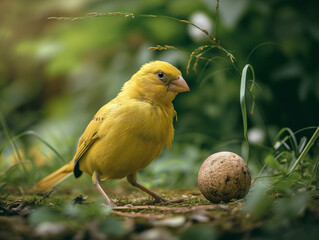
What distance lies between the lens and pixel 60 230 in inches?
73.5

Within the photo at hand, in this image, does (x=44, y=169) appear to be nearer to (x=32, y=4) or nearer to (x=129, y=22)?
(x=129, y=22)

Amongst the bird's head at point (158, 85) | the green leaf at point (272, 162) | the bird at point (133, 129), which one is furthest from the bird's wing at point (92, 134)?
the green leaf at point (272, 162)

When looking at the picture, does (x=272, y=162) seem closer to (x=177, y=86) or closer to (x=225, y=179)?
(x=225, y=179)

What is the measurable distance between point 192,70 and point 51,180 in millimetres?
2490

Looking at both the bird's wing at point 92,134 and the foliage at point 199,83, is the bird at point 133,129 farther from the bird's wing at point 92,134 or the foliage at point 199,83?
the foliage at point 199,83

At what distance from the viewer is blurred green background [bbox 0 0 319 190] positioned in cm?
464

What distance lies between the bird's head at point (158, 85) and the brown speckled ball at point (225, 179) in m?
0.82

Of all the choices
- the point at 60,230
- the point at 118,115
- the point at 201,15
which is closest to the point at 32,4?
the point at 201,15

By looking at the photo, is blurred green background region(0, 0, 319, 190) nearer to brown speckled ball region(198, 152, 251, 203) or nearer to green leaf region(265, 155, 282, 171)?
green leaf region(265, 155, 282, 171)

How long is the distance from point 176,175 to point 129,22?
9.13 feet

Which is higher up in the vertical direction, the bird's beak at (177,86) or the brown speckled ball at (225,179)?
the bird's beak at (177,86)

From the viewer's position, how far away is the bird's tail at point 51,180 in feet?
12.6

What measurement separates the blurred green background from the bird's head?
1.84 ft

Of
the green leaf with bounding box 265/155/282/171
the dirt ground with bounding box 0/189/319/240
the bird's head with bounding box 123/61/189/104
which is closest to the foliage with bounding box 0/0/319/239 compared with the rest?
the green leaf with bounding box 265/155/282/171
